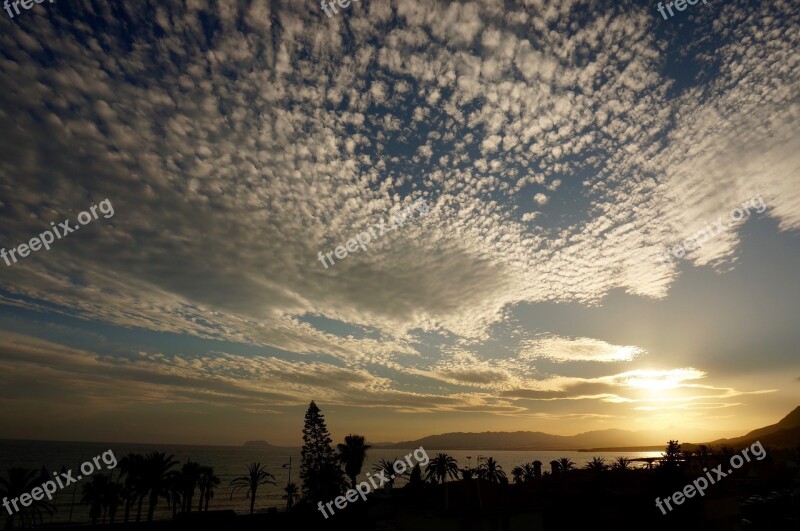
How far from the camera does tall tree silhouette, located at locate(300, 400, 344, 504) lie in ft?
236

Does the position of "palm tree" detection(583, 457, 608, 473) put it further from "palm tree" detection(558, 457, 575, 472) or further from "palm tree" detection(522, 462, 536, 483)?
"palm tree" detection(522, 462, 536, 483)

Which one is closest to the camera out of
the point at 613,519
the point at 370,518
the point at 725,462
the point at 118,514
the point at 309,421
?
the point at 613,519

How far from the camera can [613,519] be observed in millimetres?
38594

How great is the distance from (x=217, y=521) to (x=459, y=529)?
41.2m

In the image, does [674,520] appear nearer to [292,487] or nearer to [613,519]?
[613,519]

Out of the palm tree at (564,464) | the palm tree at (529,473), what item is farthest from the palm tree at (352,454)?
the palm tree at (564,464)

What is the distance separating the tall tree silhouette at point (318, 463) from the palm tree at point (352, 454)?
259 centimetres

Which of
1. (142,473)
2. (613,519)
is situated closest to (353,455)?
(142,473)

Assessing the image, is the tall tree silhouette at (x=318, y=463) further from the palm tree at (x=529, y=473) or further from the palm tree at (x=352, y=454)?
the palm tree at (x=529, y=473)

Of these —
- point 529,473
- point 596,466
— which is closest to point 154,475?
point 529,473

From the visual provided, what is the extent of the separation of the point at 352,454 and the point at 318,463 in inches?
494

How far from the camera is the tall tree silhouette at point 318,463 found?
7187cm

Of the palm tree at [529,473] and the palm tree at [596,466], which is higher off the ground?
the palm tree at [596,466]

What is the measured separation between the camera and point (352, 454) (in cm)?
7444
